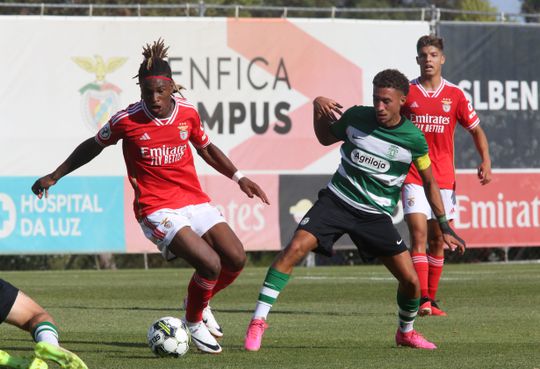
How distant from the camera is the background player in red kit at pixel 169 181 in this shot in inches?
363

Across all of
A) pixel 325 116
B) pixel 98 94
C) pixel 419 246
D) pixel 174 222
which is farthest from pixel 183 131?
pixel 98 94

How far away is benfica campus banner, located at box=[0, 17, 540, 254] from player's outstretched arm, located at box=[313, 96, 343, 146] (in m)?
12.6

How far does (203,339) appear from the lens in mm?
8992

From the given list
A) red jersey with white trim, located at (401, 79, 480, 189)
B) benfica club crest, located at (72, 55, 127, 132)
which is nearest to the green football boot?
red jersey with white trim, located at (401, 79, 480, 189)

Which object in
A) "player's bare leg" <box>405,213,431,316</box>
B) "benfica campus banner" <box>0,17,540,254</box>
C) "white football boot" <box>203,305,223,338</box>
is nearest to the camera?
"white football boot" <box>203,305,223,338</box>

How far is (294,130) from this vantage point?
23.0m

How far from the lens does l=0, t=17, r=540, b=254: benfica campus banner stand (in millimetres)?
21641

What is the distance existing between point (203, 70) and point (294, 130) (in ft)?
6.37

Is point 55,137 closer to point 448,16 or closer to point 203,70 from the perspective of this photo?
point 203,70

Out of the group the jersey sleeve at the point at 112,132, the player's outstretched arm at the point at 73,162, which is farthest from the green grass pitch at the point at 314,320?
the jersey sleeve at the point at 112,132

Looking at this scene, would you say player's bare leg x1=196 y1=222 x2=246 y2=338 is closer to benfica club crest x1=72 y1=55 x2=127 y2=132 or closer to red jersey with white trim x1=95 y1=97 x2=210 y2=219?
red jersey with white trim x1=95 y1=97 x2=210 y2=219

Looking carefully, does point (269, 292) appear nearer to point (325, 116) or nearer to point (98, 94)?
point (325, 116)

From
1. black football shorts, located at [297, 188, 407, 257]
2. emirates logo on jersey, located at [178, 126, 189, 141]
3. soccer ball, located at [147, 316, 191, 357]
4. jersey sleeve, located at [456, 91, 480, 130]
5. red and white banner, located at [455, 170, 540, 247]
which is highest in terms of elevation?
emirates logo on jersey, located at [178, 126, 189, 141]

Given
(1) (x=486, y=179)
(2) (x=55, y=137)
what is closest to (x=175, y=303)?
(1) (x=486, y=179)
